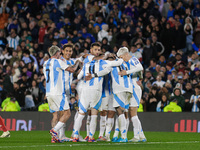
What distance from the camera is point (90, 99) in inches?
528

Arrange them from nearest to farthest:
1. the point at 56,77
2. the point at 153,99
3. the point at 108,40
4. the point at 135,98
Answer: the point at 56,77, the point at 135,98, the point at 153,99, the point at 108,40

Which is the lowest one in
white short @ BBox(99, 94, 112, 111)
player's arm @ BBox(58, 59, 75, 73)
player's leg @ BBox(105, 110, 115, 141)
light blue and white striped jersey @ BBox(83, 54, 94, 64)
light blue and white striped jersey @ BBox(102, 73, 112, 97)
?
player's leg @ BBox(105, 110, 115, 141)

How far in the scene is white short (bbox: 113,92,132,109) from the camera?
13.4 meters

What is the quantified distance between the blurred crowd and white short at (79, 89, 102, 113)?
7.20m

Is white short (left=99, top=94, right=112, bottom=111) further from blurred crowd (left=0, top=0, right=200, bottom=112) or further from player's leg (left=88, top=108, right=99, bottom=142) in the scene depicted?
blurred crowd (left=0, top=0, right=200, bottom=112)

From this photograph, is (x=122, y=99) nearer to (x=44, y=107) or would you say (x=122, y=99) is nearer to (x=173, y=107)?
(x=173, y=107)

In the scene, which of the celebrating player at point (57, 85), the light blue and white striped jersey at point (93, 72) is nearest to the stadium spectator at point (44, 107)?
the celebrating player at point (57, 85)

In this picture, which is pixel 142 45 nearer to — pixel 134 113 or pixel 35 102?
pixel 35 102

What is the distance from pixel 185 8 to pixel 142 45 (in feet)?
10.6

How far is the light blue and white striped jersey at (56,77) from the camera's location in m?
13.5

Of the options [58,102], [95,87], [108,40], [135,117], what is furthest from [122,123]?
[108,40]

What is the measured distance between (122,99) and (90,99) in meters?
0.80

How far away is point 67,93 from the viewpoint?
48.2 ft

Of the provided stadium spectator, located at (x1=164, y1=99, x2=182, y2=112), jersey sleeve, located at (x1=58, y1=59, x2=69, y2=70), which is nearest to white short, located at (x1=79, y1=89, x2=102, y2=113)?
jersey sleeve, located at (x1=58, y1=59, x2=69, y2=70)
